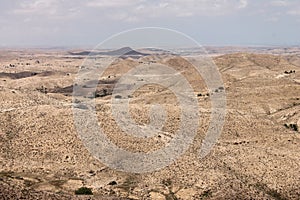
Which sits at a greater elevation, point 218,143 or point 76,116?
point 76,116

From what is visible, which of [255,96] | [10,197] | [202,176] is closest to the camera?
[10,197]

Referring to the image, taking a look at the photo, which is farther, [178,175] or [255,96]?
[255,96]

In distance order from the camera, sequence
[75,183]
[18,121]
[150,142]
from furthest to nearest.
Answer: [18,121], [150,142], [75,183]

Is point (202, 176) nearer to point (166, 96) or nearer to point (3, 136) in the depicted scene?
point (3, 136)

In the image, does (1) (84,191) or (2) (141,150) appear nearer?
(1) (84,191)

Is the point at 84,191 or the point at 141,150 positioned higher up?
the point at 141,150

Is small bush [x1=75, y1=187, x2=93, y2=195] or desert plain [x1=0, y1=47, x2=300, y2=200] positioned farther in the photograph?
desert plain [x1=0, y1=47, x2=300, y2=200]

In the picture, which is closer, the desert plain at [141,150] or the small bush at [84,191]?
the small bush at [84,191]

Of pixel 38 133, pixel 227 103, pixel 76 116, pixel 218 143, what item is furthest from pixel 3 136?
pixel 227 103

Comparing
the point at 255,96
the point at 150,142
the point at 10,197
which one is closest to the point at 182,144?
the point at 150,142
